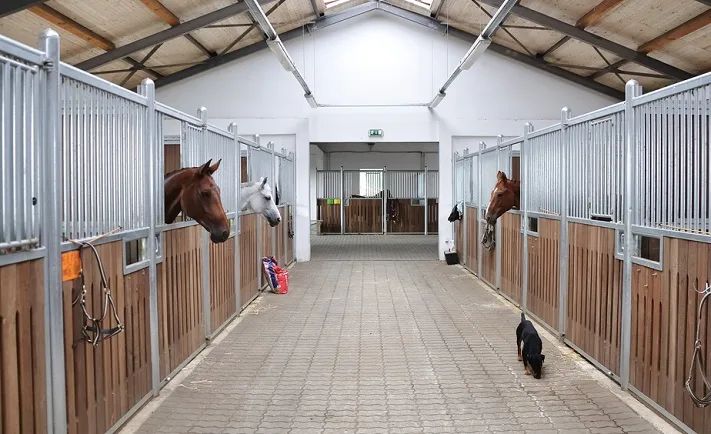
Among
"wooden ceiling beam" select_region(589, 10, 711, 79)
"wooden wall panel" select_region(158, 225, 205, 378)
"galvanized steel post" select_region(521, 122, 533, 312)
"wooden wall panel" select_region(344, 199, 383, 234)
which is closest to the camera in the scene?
"wooden wall panel" select_region(158, 225, 205, 378)

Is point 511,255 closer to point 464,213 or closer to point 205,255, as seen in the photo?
point 464,213

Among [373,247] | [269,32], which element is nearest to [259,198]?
[269,32]

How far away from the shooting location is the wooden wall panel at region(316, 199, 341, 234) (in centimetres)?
1669

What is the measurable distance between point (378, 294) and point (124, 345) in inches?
162

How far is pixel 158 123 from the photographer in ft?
10.9

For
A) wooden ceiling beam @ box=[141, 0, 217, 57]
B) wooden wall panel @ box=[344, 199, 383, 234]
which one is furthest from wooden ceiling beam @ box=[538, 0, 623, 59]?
wooden wall panel @ box=[344, 199, 383, 234]

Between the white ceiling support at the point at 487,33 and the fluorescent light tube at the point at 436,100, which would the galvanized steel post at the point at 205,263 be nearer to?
the white ceiling support at the point at 487,33

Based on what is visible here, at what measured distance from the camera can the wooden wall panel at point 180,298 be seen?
132 inches

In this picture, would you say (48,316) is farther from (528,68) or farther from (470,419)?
(528,68)

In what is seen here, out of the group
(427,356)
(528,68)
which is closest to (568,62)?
(528,68)

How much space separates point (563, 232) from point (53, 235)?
360cm

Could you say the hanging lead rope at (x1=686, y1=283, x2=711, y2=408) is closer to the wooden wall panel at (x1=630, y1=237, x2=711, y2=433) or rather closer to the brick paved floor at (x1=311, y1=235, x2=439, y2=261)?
the wooden wall panel at (x1=630, y1=237, x2=711, y2=433)

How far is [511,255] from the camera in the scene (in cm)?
618

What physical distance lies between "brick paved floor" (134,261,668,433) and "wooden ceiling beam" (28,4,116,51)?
4361 mm
